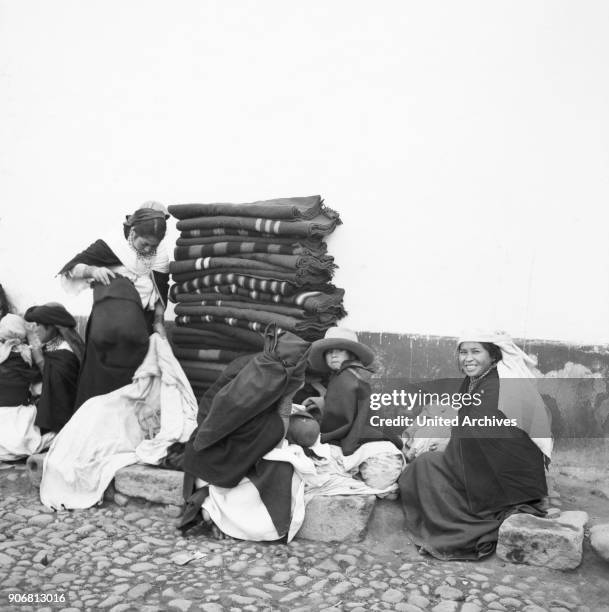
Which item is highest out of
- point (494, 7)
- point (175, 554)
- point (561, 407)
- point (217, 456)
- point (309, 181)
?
point (494, 7)

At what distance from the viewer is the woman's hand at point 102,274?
5.49m

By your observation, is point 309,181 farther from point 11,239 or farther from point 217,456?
point 11,239

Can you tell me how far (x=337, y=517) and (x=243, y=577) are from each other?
671 millimetres

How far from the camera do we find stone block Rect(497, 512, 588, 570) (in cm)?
389

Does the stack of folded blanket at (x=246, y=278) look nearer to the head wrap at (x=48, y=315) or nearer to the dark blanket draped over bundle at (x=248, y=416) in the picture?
the head wrap at (x=48, y=315)

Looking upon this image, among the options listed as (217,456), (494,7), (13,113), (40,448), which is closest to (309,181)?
(494,7)

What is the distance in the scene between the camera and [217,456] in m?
4.41

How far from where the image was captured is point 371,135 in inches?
222

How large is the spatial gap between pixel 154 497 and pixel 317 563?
3.98 feet

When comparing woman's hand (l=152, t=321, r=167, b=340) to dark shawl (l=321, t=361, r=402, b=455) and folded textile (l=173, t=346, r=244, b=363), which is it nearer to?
folded textile (l=173, t=346, r=244, b=363)

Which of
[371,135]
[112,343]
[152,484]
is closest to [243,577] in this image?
[152,484]

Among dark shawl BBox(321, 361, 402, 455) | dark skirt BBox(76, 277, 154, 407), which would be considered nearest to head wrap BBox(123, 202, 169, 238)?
dark skirt BBox(76, 277, 154, 407)

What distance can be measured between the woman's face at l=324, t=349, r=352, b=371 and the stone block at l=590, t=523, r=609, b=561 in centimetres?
167

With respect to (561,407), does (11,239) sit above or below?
above
